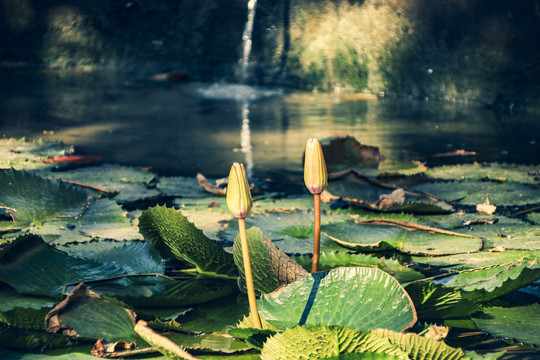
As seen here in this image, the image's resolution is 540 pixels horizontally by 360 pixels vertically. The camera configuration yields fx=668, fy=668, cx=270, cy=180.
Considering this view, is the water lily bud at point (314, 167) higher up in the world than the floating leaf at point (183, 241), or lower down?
higher up

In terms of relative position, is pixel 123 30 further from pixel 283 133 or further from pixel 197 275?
pixel 197 275

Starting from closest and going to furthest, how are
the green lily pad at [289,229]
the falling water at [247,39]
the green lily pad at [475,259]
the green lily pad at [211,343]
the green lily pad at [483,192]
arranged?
1. the green lily pad at [211,343]
2. the green lily pad at [475,259]
3. the green lily pad at [289,229]
4. the green lily pad at [483,192]
5. the falling water at [247,39]

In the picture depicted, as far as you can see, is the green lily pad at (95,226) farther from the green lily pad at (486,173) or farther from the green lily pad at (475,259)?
the green lily pad at (486,173)

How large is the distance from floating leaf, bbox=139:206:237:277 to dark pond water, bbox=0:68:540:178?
48.8 inches

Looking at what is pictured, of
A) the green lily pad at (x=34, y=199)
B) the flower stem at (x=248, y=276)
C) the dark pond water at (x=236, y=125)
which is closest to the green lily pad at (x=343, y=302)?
the flower stem at (x=248, y=276)

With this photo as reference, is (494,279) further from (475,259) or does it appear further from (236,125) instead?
(236,125)

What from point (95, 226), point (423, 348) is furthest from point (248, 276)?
point (95, 226)

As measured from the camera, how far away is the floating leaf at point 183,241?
1101 millimetres

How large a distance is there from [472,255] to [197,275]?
52cm

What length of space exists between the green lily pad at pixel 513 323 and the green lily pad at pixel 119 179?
105 centimetres

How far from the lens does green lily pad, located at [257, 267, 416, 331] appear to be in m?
0.85

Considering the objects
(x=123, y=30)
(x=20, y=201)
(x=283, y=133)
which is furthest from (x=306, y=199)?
(x=123, y=30)

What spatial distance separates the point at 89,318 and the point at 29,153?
1.79 m

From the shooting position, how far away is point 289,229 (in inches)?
56.9
